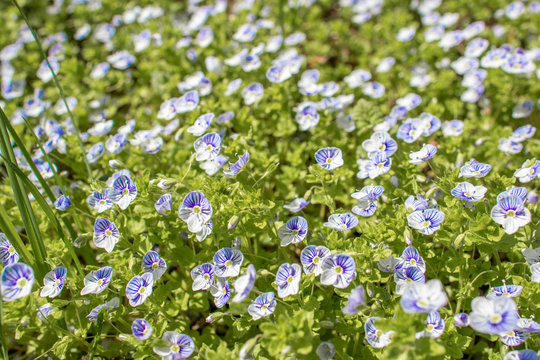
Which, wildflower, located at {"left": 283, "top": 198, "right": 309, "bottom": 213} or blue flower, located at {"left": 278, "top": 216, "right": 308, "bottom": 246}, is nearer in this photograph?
blue flower, located at {"left": 278, "top": 216, "right": 308, "bottom": 246}

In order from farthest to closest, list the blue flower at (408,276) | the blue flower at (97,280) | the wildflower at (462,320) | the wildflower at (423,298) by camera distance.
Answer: the blue flower at (97,280) → the blue flower at (408,276) → the wildflower at (462,320) → the wildflower at (423,298)

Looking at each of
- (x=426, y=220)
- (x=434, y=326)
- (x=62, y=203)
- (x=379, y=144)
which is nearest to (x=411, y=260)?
(x=426, y=220)

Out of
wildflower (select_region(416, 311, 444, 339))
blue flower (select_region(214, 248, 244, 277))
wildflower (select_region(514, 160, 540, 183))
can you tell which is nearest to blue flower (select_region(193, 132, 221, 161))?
blue flower (select_region(214, 248, 244, 277))

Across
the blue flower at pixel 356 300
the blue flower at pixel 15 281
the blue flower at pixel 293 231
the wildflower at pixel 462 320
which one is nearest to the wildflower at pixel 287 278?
the blue flower at pixel 293 231

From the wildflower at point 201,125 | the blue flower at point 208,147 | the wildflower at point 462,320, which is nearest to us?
the wildflower at point 462,320

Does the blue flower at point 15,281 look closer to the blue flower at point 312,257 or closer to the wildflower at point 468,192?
the blue flower at point 312,257

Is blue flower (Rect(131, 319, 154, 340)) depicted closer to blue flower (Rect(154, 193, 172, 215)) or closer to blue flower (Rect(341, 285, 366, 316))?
blue flower (Rect(154, 193, 172, 215))

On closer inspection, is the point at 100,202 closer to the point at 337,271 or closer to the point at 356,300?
the point at 337,271
